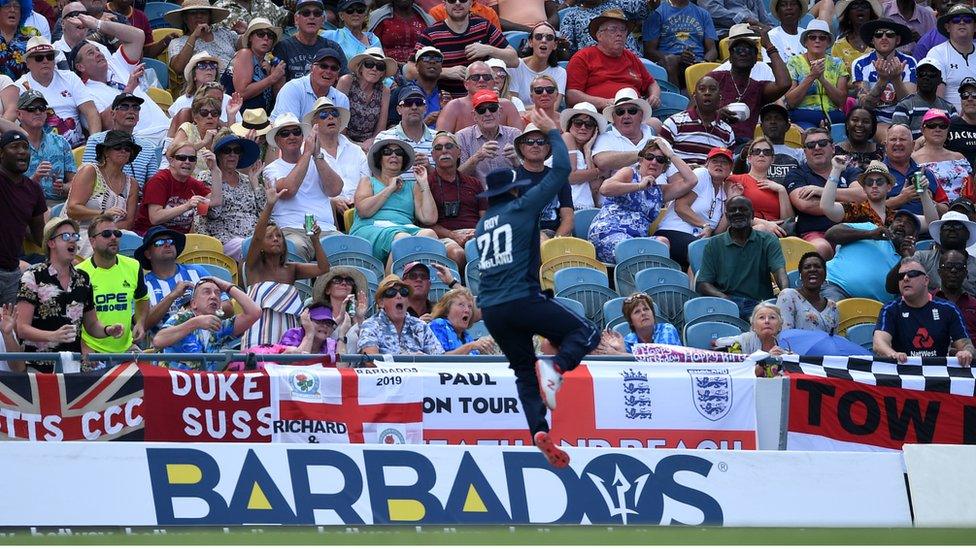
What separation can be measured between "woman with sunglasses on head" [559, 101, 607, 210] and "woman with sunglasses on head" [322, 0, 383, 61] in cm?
232

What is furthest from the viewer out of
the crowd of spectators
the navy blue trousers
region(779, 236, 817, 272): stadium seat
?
region(779, 236, 817, 272): stadium seat

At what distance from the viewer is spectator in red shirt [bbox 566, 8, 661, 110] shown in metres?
15.9

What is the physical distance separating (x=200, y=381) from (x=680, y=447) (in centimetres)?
339

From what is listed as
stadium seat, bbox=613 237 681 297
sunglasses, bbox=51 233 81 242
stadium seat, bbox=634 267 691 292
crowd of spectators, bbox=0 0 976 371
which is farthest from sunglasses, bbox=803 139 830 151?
sunglasses, bbox=51 233 81 242

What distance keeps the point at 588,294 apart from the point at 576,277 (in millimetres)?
167

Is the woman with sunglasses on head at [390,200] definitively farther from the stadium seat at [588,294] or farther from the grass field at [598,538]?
the grass field at [598,538]

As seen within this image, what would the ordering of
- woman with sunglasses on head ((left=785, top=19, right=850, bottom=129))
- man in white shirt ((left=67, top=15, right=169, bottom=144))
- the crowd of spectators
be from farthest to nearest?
1. woman with sunglasses on head ((left=785, top=19, right=850, bottom=129))
2. man in white shirt ((left=67, top=15, right=169, bottom=144))
3. the crowd of spectators

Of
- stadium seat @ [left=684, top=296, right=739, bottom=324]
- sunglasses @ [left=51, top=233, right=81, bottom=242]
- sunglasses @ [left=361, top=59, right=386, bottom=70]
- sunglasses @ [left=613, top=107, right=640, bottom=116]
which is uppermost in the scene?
sunglasses @ [left=361, top=59, right=386, bottom=70]

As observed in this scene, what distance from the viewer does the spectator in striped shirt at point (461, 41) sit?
51.4 ft

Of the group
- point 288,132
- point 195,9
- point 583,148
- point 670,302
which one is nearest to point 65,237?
point 288,132

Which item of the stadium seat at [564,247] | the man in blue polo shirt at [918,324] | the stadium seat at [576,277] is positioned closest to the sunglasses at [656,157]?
the stadium seat at [564,247]

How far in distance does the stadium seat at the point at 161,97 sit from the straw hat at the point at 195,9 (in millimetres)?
838

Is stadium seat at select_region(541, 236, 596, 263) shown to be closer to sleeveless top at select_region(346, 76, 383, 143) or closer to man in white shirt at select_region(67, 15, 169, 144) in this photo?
sleeveless top at select_region(346, 76, 383, 143)

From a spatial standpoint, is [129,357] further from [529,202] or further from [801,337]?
[801,337]
